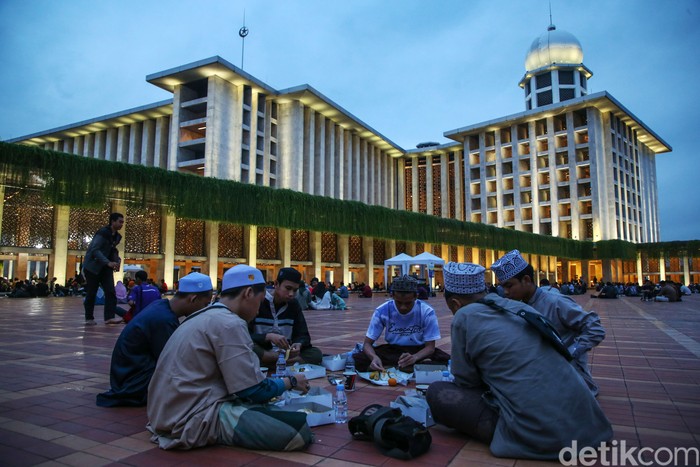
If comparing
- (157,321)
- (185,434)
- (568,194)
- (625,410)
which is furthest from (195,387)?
(568,194)

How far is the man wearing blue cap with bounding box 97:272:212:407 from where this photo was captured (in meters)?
3.29

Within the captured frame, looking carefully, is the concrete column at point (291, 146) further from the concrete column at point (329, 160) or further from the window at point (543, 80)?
the window at point (543, 80)

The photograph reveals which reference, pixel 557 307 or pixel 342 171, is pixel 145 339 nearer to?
pixel 557 307


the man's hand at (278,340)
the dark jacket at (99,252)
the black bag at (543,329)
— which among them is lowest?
the man's hand at (278,340)

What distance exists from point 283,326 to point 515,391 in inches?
107

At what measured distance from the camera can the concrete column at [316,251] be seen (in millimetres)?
30453

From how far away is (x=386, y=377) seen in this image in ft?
13.9

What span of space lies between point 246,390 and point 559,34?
222 ft

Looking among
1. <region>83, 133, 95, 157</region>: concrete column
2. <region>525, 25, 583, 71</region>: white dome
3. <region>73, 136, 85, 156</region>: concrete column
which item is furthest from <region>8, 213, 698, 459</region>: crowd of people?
<region>525, 25, 583, 71</region>: white dome

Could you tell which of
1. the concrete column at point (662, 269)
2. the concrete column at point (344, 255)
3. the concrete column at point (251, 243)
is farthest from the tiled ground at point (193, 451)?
Result: the concrete column at point (662, 269)

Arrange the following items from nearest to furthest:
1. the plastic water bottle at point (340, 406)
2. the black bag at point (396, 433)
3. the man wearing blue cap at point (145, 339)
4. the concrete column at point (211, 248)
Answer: the black bag at point (396, 433)
the plastic water bottle at point (340, 406)
the man wearing blue cap at point (145, 339)
the concrete column at point (211, 248)

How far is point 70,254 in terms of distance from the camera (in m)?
20.8

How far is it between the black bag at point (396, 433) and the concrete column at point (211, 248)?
23.6 meters

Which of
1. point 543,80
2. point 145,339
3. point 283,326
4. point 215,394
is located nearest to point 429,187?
point 543,80
